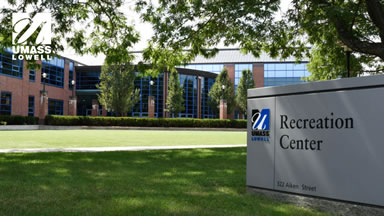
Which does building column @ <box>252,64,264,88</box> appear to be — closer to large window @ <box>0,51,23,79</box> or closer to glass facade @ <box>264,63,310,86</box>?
glass facade @ <box>264,63,310,86</box>

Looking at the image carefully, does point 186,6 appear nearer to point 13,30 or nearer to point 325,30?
point 325,30

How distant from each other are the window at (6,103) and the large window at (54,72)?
8.22m

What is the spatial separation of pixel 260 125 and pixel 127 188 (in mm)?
2360

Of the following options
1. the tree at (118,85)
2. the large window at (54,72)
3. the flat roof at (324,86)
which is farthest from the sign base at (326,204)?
the large window at (54,72)

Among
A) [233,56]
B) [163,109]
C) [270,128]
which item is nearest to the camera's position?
[270,128]

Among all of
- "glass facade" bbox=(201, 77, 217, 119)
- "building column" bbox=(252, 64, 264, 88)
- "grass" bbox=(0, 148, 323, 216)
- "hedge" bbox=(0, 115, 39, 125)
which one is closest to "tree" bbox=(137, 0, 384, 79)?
"grass" bbox=(0, 148, 323, 216)

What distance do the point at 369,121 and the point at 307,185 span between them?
116cm

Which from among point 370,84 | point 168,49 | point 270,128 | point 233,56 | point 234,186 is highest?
point 233,56

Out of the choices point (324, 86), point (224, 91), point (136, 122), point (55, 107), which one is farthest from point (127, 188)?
point (55, 107)

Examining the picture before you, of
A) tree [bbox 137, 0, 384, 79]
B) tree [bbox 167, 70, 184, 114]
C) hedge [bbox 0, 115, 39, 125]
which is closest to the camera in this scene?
tree [bbox 137, 0, 384, 79]

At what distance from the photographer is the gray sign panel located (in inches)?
147

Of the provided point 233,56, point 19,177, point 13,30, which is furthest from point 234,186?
point 233,56

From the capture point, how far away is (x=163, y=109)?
56688mm

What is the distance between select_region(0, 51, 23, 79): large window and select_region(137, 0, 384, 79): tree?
113ft
